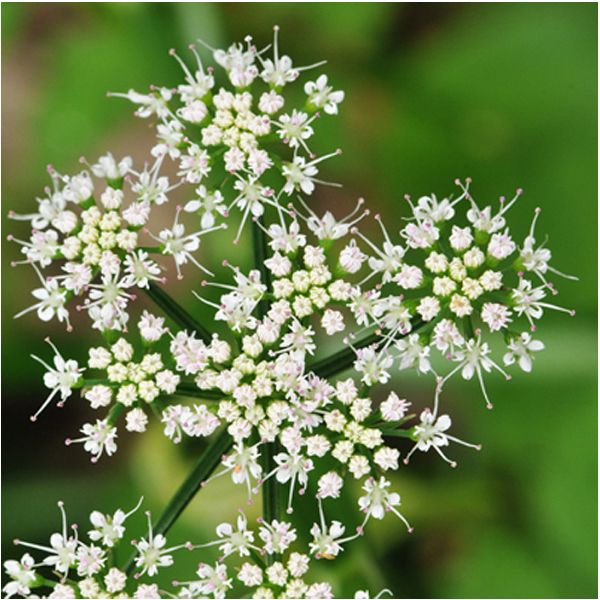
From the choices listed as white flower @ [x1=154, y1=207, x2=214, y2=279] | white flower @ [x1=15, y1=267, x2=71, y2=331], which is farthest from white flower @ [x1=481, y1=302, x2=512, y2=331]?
white flower @ [x1=15, y1=267, x2=71, y2=331]

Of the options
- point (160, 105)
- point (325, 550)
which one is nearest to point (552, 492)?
point (325, 550)

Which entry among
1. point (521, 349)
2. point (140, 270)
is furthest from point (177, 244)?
point (521, 349)

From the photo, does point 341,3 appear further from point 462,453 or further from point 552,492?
point 552,492

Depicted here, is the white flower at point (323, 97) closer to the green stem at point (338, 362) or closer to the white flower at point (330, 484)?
the green stem at point (338, 362)

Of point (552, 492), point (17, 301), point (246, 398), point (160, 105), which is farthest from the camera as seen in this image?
point (17, 301)

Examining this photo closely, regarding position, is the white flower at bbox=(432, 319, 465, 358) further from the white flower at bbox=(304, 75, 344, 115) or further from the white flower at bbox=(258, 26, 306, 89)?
the white flower at bbox=(258, 26, 306, 89)

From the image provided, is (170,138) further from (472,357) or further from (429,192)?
(429,192)
